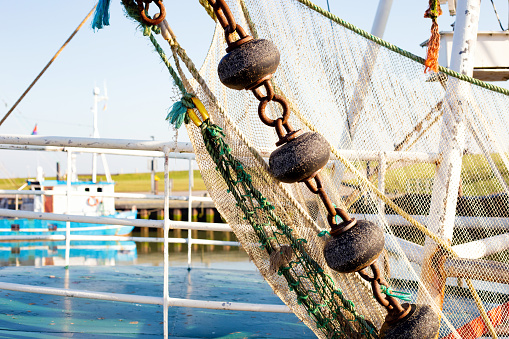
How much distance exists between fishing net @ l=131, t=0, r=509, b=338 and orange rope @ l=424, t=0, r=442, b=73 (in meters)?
0.06

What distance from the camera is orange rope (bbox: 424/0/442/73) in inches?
88.9

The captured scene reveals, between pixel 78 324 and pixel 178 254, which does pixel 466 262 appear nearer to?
pixel 78 324

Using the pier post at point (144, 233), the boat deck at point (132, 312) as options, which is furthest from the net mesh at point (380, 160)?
the pier post at point (144, 233)

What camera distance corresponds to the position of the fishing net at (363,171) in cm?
188

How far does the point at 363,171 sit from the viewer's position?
2201 millimetres

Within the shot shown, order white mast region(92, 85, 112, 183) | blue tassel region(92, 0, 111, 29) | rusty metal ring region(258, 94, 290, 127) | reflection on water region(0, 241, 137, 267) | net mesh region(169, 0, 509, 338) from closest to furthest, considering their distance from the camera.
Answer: rusty metal ring region(258, 94, 290, 127)
blue tassel region(92, 0, 111, 29)
net mesh region(169, 0, 509, 338)
reflection on water region(0, 241, 137, 267)
white mast region(92, 85, 112, 183)

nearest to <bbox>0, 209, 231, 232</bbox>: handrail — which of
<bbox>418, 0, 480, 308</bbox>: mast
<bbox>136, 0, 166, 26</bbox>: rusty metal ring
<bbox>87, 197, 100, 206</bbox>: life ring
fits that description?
<bbox>418, 0, 480, 308</bbox>: mast

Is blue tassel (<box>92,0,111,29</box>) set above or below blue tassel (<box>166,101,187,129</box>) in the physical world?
above

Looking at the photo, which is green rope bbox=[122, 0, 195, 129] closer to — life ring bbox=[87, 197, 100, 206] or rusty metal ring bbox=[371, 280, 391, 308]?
rusty metal ring bbox=[371, 280, 391, 308]

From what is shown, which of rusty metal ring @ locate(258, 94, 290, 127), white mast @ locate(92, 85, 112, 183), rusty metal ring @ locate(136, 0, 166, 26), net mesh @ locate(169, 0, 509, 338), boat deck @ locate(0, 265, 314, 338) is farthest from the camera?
white mast @ locate(92, 85, 112, 183)

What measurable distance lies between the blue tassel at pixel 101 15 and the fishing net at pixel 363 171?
390mm

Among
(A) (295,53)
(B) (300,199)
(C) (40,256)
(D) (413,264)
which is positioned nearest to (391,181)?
(D) (413,264)

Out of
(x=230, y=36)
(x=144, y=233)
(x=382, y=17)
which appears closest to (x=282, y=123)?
(x=230, y=36)

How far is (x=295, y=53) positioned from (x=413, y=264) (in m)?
1.10
